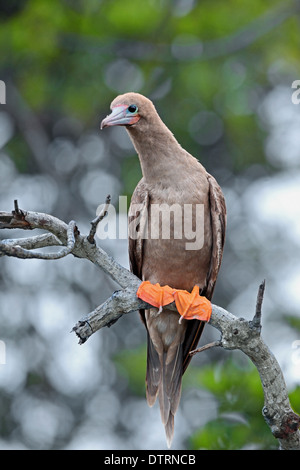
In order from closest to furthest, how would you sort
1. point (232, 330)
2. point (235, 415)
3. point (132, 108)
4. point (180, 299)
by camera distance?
point (232, 330), point (180, 299), point (132, 108), point (235, 415)

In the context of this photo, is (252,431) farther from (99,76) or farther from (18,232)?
(99,76)

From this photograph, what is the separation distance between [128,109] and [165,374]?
180cm

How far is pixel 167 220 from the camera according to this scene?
460cm

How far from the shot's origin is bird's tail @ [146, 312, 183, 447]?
4.90m

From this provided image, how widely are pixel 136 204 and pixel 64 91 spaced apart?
16.6 feet

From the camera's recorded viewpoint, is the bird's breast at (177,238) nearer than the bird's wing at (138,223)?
Yes

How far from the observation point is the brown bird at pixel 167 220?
15.1 ft

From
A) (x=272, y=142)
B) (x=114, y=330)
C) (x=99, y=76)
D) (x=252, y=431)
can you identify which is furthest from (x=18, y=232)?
(x=252, y=431)

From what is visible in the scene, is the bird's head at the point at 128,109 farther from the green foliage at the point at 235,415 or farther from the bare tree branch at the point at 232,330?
the green foliage at the point at 235,415

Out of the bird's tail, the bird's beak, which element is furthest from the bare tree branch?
the bird's tail

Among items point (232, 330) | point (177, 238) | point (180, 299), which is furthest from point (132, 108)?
point (232, 330)

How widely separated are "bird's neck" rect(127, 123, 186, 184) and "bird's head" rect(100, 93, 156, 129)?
0.09m

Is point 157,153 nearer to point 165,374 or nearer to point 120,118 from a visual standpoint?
point 120,118

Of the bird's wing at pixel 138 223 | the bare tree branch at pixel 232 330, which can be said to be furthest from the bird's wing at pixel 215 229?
the bare tree branch at pixel 232 330
